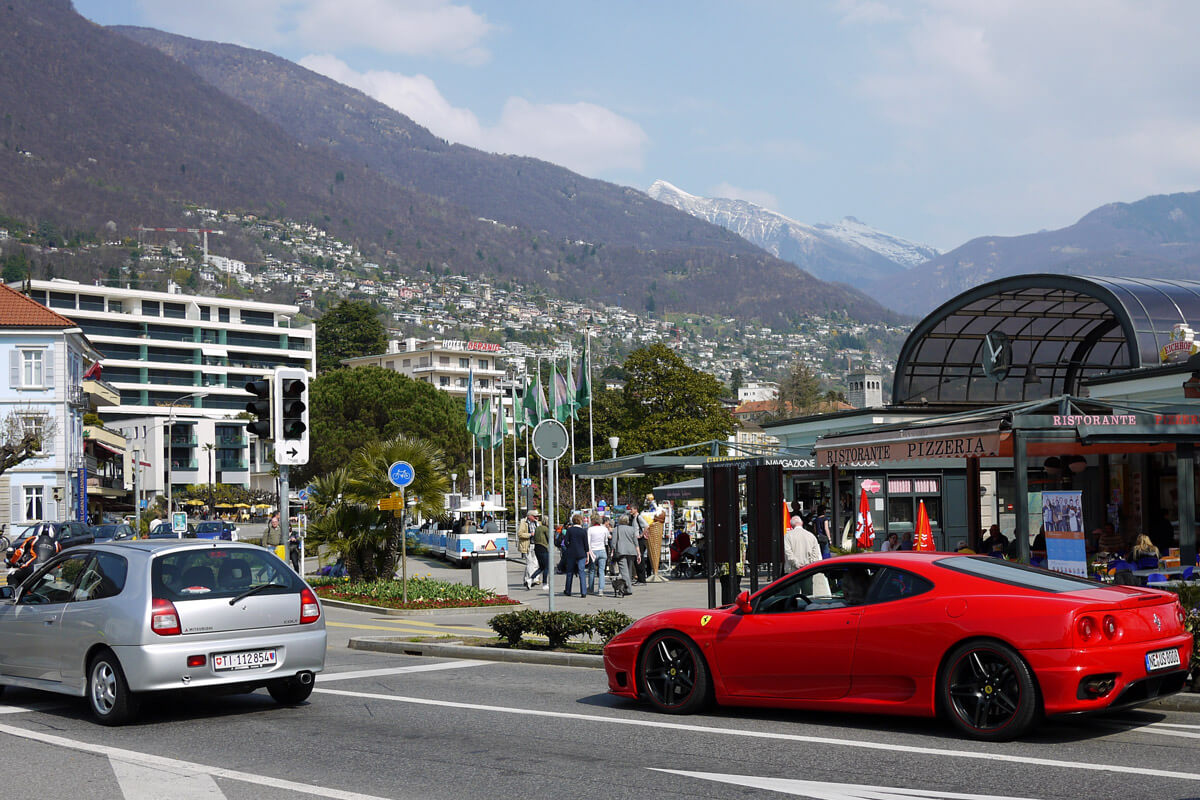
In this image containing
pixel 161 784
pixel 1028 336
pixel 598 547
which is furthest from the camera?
pixel 1028 336

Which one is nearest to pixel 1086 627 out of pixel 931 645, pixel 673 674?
pixel 931 645

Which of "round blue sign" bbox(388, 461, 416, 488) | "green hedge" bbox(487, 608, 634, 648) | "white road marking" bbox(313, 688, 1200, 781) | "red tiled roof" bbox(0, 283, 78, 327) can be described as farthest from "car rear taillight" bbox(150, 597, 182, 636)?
"red tiled roof" bbox(0, 283, 78, 327)

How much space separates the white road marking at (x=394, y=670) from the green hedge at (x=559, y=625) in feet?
1.52

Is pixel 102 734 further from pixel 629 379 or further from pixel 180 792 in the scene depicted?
pixel 629 379

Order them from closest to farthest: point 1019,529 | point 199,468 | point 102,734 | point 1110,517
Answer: point 102,734 < point 1019,529 < point 1110,517 < point 199,468

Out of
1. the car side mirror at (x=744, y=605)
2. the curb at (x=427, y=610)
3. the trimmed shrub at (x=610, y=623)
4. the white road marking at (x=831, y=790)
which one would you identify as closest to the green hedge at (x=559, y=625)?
the trimmed shrub at (x=610, y=623)

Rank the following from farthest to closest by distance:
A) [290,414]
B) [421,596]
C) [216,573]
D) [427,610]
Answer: [421,596]
[427,610]
[290,414]
[216,573]

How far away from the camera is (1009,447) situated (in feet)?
61.2

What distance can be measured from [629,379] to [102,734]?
6300cm

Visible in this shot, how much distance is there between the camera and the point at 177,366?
122812mm

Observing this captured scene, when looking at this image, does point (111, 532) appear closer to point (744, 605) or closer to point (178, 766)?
point (178, 766)

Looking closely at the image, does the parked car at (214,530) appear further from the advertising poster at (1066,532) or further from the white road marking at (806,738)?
the white road marking at (806,738)

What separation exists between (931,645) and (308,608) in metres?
5.22

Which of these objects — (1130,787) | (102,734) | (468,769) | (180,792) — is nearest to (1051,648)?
(1130,787)
